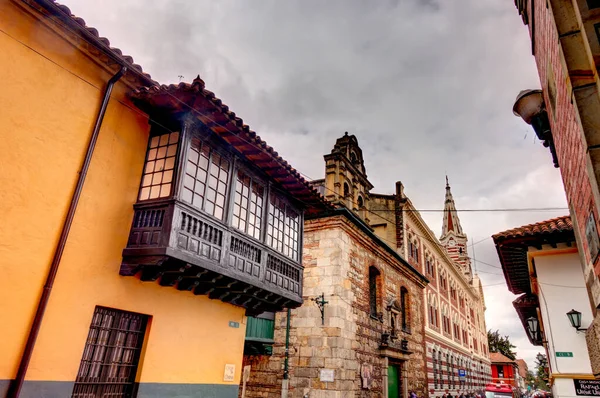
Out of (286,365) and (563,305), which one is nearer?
(563,305)

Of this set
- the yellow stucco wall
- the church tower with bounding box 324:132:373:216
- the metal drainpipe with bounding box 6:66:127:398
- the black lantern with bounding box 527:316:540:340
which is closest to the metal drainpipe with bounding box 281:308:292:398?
the church tower with bounding box 324:132:373:216

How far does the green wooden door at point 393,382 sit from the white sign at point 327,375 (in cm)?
465

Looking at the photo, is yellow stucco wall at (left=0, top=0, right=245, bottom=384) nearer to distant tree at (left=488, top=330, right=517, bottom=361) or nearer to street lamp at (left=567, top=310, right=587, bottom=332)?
street lamp at (left=567, top=310, right=587, bottom=332)

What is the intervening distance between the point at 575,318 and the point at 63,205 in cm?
988

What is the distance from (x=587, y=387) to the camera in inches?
308

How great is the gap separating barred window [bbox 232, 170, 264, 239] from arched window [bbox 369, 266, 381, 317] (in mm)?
8070

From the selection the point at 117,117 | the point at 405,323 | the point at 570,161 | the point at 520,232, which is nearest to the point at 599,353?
the point at 570,161

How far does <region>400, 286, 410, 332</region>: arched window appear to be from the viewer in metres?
18.3

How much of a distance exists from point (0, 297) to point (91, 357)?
1716 millimetres

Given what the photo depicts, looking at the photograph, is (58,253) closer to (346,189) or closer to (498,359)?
(346,189)

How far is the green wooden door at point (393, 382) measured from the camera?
1508 cm

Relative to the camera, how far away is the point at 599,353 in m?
4.18

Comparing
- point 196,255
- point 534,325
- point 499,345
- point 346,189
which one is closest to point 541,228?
point 534,325

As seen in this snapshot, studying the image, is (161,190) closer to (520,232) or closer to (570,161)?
(570,161)
